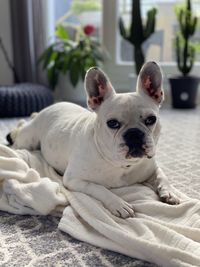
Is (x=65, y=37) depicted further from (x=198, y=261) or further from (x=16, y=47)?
(x=198, y=261)

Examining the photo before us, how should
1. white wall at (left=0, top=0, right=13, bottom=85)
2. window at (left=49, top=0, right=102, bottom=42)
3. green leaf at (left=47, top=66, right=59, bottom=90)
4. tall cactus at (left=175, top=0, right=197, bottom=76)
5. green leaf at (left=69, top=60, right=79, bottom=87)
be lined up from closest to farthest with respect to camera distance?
tall cactus at (left=175, top=0, right=197, bottom=76) < green leaf at (left=69, top=60, right=79, bottom=87) < green leaf at (left=47, top=66, right=59, bottom=90) < white wall at (left=0, top=0, right=13, bottom=85) < window at (left=49, top=0, right=102, bottom=42)

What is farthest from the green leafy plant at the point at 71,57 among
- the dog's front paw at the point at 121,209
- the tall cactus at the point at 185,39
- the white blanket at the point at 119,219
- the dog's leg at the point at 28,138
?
the dog's front paw at the point at 121,209

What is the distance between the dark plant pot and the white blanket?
2072 mm

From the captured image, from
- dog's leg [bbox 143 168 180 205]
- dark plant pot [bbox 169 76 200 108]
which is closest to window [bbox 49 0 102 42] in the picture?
dark plant pot [bbox 169 76 200 108]

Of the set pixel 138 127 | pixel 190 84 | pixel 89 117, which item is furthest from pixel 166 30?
pixel 138 127

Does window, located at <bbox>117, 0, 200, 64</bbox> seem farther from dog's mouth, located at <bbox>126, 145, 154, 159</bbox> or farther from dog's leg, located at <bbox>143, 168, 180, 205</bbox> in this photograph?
dog's mouth, located at <bbox>126, 145, 154, 159</bbox>

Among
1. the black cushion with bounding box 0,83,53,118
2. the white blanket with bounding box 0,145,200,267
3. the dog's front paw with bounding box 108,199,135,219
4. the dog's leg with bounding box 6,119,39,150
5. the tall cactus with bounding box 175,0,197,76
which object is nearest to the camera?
the white blanket with bounding box 0,145,200,267

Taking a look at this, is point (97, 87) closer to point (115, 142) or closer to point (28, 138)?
point (115, 142)

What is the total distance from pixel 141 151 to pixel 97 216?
0.22 m

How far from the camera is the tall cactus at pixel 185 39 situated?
303 centimetres

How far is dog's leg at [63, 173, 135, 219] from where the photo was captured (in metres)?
1.03

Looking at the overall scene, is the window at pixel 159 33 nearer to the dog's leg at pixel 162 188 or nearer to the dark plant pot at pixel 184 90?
the dark plant pot at pixel 184 90

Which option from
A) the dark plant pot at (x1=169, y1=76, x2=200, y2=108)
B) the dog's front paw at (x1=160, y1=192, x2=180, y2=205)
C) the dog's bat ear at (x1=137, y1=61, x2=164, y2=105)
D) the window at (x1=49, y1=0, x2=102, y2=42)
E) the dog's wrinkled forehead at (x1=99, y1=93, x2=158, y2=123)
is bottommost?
the dark plant pot at (x1=169, y1=76, x2=200, y2=108)

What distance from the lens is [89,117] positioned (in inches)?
52.8
